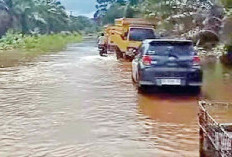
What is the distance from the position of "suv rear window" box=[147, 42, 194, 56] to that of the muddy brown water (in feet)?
3.51

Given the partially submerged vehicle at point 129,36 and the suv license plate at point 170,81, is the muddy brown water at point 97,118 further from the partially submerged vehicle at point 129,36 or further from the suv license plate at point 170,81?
the partially submerged vehicle at point 129,36

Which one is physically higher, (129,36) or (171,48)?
(171,48)

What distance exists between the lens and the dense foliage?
53.5 metres

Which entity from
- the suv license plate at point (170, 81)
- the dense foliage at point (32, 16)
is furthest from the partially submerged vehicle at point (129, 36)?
the dense foliage at point (32, 16)

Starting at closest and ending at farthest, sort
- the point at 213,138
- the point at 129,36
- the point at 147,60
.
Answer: the point at 213,138
the point at 147,60
the point at 129,36

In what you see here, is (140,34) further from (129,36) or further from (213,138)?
(213,138)

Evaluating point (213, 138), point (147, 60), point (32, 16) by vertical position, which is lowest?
point (213, 138)

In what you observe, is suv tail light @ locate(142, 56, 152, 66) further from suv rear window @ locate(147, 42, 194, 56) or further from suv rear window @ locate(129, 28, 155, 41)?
suv rear window @ locate(129, 28, 155, 41)

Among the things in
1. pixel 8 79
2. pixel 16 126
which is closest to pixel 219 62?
pixel 8 79

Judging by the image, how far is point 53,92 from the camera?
42.5 ft

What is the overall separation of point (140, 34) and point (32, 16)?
125ft

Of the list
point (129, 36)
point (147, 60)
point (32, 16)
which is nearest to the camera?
point (147, 60)

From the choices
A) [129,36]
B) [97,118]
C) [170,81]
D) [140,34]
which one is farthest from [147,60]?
[129,36]

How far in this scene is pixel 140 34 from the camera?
24.5 m
